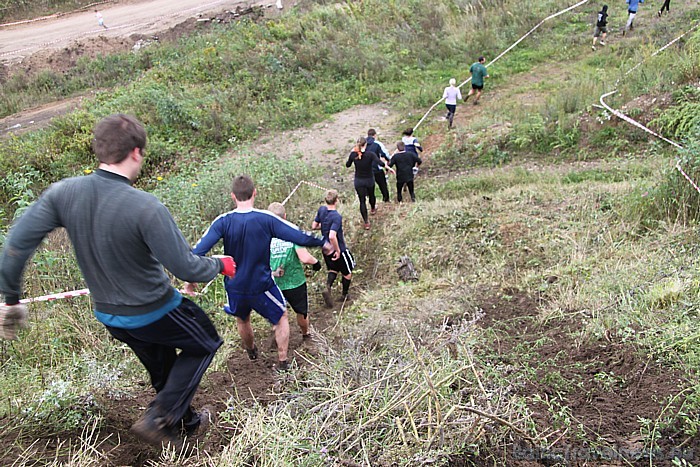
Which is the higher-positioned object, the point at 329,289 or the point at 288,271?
the point at 288,271

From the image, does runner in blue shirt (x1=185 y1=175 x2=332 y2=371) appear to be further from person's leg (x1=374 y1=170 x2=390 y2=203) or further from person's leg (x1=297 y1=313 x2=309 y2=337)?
person's leg (x1=374 y1=170 x2=390 y2=203)

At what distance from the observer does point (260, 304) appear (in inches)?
179

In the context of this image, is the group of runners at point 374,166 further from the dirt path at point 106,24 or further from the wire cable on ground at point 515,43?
the dirt path at point 106,24

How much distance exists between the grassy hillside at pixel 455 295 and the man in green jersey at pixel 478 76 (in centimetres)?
44

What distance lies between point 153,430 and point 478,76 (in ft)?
43.3

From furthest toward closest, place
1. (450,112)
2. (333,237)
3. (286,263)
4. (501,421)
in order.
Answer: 1. (450,112)
2. (333,237)
3. (286,263)
4. (501,421)

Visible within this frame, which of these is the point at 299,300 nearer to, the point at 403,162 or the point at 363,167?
the point at 363,167

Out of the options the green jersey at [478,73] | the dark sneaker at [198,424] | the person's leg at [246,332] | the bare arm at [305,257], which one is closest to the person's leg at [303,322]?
the person's leg at [246,332]

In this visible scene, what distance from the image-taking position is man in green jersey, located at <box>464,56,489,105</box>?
14.1 metres

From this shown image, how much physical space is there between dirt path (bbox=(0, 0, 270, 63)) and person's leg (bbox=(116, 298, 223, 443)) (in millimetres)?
18818

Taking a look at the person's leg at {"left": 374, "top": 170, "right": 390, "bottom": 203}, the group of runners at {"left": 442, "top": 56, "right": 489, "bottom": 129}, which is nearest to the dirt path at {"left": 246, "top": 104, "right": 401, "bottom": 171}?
the group of runners at {"left": 442, "top": 56, "right": 489, "bottom": 129}

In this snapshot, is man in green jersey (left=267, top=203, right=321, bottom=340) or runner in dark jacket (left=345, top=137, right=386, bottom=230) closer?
man in green jersey (left=267, top=203, right=321, bottom=340)

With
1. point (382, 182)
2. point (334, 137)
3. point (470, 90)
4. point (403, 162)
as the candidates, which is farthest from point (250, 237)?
point (470, 90)

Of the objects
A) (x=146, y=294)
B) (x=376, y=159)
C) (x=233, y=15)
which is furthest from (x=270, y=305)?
(x=233, y=15)
